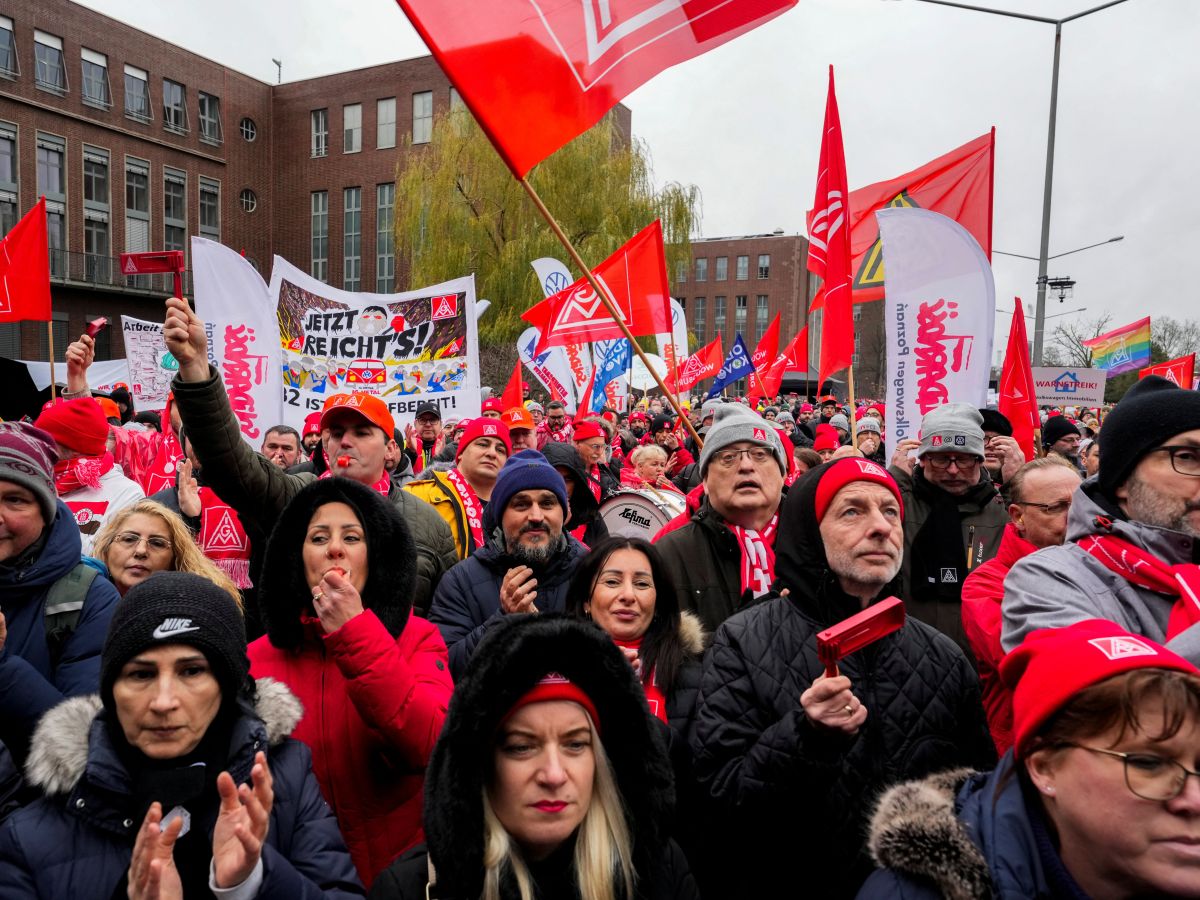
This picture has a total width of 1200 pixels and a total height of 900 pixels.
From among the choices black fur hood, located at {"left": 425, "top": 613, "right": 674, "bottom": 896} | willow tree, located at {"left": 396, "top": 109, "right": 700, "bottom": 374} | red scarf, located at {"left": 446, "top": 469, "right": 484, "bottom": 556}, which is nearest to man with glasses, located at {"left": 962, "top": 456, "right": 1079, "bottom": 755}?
black fur hood, located at {"left": 425, "top": 613, "right": 674, "bottom": 896}

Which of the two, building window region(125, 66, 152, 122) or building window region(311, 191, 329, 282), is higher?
building window region(125, 66, 152, 122)

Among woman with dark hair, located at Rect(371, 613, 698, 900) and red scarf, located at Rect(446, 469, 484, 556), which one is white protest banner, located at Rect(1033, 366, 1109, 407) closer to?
red scarf, located at Rect(446, 469, 484, 556)

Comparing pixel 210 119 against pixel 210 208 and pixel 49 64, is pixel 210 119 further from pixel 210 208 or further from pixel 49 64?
pixel 49 64

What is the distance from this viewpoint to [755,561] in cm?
350

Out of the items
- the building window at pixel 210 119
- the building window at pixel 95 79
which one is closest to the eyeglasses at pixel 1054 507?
the building window at pixel 95 79

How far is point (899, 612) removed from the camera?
6.20 feet

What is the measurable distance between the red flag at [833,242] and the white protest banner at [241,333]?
3.92 m

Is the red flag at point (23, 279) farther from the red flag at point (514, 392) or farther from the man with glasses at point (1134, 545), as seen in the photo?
the man with glasses at point (1134, 545)

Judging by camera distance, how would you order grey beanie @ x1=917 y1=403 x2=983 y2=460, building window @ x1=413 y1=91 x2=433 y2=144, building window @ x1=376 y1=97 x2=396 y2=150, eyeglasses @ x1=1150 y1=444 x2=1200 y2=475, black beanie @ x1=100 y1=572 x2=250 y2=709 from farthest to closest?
building window @ x1=376 y1=97 x2=396 y2=150 → building window @ x1=413 y1=91 x2=433 y2=144 → grey beanie @ x1=917 y1=403 x2=983 y2=460 → eyeglasses @ x1=1150 y1=444 x2=1200 y2=475 → black beanie @ x1=100 y1=572 x2=250 y2=709

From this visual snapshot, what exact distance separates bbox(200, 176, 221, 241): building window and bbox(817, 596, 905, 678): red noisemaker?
41140mm

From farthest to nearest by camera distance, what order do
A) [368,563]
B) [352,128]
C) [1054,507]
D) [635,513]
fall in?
1. [352,128]
2. [635,513]
3. [1054,507]
4. [368,563]

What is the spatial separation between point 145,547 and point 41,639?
0.70 metres

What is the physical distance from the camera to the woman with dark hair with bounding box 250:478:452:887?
222 cm

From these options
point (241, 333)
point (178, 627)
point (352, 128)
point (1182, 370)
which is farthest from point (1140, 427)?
point (352, 128)
